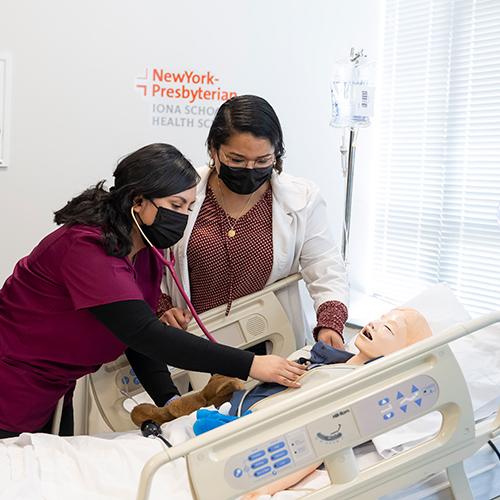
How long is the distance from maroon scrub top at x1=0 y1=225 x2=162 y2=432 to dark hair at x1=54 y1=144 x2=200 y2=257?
37 millimetres

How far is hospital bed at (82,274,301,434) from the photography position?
205cm

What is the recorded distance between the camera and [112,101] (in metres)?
2.75

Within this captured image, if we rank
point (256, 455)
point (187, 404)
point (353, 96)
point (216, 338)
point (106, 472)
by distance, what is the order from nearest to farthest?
point (256, 455)
point (106, 472)
point (187, 404)
point (216, 338)
point (353, 96)

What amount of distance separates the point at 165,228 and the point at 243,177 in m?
0.37

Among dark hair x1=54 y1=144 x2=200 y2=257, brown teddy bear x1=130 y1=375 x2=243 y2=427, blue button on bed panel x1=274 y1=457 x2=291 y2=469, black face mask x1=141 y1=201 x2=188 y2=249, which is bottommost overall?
brown teddy bear x1=130 y1=375 x2=243 y2=427

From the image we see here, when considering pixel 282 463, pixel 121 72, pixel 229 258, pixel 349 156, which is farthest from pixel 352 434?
pixel 121 72

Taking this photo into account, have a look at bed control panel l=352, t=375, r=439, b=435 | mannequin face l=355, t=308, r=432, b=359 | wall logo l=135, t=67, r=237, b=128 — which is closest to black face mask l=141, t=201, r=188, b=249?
mannequin face l=355, t=308, r=432, b=359

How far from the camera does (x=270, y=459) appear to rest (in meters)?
1.20

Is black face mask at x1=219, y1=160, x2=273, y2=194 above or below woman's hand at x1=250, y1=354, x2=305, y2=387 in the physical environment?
above

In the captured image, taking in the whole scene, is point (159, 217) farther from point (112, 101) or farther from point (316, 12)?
point (316, 12)

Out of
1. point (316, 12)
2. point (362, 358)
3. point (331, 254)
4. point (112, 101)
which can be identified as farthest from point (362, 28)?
point (362, 358)

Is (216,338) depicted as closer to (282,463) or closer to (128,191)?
(128,191)

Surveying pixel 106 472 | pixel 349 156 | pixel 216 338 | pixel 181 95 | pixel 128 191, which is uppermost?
pixel 181 95

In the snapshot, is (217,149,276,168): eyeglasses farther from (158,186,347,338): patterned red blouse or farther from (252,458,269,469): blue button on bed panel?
(252,458,269,469): blue button on bed panel
